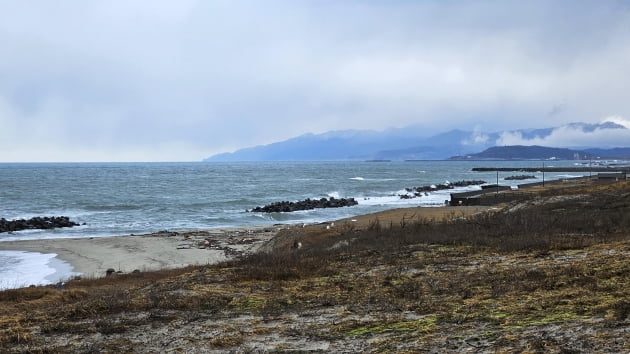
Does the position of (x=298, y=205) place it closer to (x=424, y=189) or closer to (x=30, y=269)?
(x=424, y=189)

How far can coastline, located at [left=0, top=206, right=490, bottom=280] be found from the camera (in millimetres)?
20969

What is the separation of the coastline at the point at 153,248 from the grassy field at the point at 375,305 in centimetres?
989

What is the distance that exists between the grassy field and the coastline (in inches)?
389

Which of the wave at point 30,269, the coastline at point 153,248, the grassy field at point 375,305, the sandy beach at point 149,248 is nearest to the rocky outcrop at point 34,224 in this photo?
the coastline at point 153,248

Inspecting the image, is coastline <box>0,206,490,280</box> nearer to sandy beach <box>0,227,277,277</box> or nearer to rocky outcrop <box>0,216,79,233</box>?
sandy beach <box>0,227,277,277</box>

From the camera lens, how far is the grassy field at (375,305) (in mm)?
5273

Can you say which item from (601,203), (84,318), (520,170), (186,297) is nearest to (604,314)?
(186,297)

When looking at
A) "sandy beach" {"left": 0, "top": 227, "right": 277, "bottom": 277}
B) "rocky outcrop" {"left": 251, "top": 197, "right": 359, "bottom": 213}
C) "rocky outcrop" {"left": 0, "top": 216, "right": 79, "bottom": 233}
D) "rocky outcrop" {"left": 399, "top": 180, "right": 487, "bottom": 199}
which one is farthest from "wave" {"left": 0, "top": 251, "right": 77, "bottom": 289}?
"rocky outcrop" {"left": 399, "top": 180, "right": 487, "bottom": 199}

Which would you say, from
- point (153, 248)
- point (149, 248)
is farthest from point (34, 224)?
point (153, 248)

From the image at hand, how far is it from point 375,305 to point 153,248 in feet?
68.4

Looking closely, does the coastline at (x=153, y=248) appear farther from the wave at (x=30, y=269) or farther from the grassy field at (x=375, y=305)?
the grassy field at (x=375, y=305)

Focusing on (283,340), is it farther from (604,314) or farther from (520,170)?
(520,170)

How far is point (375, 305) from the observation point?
22.6ft

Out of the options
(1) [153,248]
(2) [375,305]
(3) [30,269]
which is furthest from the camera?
(1) [153,248]
